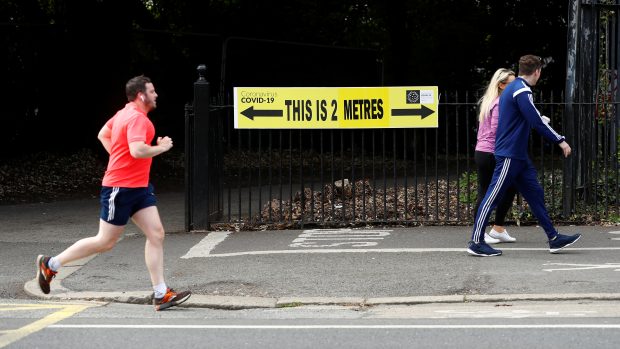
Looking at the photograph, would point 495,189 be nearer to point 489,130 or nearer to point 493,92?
point 489,130

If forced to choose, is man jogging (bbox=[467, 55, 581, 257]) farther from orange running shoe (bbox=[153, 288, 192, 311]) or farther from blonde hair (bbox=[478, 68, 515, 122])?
orange running shoe (bbox=[153, 288, 192, 311])

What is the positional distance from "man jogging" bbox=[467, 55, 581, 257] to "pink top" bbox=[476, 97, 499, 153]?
40 cm

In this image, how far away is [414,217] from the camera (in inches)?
495

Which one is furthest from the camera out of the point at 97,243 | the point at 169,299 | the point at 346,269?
the point at 346,269

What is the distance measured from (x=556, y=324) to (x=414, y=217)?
18.4ft

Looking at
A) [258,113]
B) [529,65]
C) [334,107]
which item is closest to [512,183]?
[529,65]

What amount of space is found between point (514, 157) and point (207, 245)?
3.37 meters

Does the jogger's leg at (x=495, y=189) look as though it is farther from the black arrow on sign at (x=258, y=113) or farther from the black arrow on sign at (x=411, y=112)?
the black arrow on sign at (x=258, y=113)

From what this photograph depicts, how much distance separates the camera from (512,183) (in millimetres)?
9891

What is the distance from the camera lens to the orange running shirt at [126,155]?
25.1 feet

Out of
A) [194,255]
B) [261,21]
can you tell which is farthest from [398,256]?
[261,21]

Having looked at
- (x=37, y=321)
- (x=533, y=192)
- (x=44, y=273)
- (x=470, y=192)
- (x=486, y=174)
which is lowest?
(x=37, y=321)

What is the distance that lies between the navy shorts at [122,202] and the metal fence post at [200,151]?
13.7 ft

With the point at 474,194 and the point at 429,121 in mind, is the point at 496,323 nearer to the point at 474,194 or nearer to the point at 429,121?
the point at 429,121
